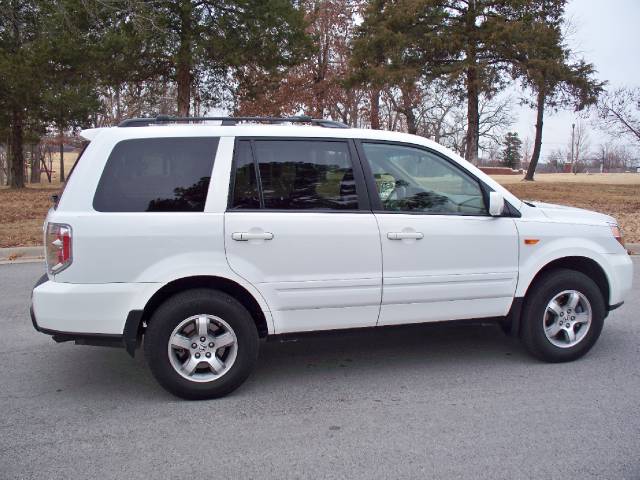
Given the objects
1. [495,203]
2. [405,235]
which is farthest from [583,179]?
[405,235]

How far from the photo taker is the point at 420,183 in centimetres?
430

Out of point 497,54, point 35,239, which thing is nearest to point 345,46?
point 497,54

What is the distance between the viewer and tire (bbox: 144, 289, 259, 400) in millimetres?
3701

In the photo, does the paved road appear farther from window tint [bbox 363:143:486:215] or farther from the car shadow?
window tint [bbox 363:143:486:215]

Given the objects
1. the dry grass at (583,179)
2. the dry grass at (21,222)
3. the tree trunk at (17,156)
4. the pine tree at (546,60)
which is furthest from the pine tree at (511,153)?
the dry grass at (21,222)

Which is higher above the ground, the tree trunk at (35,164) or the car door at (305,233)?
the tree trunk at (35,164)

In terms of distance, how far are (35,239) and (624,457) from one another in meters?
10.2

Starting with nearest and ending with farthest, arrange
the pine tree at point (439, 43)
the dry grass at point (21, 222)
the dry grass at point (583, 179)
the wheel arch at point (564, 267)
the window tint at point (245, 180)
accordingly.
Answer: the window tint at point (245, 180) → the wheel arch at point (564, 267) → the dry grass at point (21, 222) → the pine tree at point (439, 43) → the dry grass at point (583, 179)

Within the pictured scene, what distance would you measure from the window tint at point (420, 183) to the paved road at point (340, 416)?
0.93m

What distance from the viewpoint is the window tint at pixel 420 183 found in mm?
4172

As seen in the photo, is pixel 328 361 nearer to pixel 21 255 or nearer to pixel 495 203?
pixel 495 203

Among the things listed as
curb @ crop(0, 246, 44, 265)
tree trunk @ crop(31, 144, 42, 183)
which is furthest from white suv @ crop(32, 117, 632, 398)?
tree trunk @ crop(31, 144, 42, 183)

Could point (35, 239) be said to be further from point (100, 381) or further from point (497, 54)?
point (497, 54)

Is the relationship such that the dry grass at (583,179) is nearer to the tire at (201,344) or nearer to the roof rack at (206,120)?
the roof rack at (206,120)
